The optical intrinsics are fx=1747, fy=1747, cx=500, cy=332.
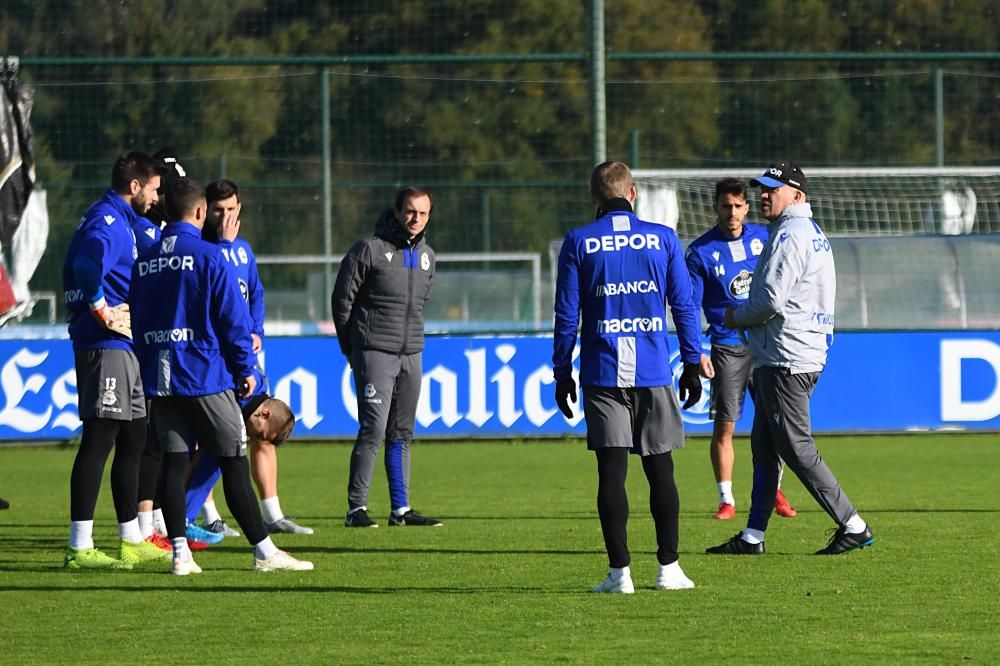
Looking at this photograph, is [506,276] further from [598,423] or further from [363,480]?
[598,423]

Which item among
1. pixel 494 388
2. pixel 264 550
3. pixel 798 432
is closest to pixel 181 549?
pixel 264 550

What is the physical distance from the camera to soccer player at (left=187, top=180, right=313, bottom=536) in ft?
29.7

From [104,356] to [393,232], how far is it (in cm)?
238

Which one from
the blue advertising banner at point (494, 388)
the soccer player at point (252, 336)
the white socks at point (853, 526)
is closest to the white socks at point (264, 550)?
the soccer player at point (252, 336)

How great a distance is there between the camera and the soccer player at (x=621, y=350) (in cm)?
745

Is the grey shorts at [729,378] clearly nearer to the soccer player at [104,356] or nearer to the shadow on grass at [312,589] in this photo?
the shadow on grass at [312,589]

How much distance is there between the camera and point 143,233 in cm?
887

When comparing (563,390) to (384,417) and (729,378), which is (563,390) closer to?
(384,417)

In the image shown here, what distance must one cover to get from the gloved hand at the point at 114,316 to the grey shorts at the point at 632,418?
242 cm

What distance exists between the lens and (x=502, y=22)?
33.9 meters

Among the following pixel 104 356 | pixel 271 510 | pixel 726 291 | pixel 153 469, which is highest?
pixel 726 291

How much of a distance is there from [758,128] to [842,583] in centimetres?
2227

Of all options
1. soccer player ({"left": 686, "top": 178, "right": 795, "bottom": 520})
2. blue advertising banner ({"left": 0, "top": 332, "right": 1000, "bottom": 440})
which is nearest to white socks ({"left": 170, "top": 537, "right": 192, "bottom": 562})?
soccer player ({"left": 686, "top": 178, "right": 795, "bottom": 520})

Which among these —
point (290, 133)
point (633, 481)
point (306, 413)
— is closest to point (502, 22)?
point (290, 133)
